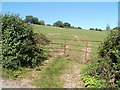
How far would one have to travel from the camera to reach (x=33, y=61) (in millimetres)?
5824

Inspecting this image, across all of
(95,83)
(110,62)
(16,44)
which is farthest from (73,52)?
(95,83)

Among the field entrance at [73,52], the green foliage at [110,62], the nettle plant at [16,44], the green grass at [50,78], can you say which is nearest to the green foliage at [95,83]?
the green foliage at [110,62]

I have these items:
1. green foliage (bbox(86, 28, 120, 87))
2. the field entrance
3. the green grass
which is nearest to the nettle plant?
the green grass

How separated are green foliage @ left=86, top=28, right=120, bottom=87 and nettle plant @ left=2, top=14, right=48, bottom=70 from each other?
2.99 meters

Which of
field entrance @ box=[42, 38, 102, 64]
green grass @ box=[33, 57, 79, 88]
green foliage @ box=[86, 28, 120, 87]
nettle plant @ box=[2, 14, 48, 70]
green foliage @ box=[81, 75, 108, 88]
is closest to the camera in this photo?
green foliage @ box=[81, 75, 108, 88]

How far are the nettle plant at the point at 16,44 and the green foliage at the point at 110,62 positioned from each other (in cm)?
299

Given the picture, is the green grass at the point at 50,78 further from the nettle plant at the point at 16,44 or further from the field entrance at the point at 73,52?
the field entrance at the point at 73,52

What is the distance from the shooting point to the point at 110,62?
4.24 metres

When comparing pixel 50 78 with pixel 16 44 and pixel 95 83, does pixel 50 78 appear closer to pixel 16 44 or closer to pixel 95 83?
pixel 95 83

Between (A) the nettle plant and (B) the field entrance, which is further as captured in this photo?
(B) the field entrance

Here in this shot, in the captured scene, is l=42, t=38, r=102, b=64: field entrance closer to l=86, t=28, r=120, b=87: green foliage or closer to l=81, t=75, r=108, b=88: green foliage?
l=86, t=28, r=120, b=87: green foliage

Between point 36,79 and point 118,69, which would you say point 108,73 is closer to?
point 118,69

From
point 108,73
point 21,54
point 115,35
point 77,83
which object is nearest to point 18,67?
point 21,54

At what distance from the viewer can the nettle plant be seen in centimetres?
536
